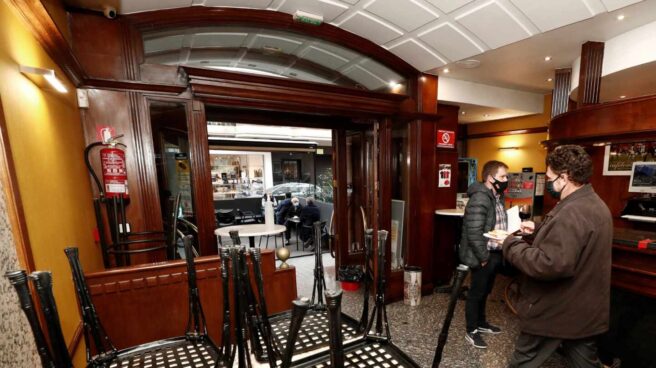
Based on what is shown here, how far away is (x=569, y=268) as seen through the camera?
1312mm

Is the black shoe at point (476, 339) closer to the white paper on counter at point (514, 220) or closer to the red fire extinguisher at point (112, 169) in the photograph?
the white paper on counter at point (514, 220)

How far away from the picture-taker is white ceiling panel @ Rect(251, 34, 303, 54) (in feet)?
8.66

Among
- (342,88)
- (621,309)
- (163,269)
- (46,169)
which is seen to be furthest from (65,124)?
(621,309)

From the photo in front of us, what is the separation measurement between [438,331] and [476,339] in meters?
0.34

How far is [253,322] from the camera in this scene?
124cm

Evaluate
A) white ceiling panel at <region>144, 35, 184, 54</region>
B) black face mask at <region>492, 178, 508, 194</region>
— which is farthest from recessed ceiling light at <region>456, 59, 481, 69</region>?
white ceiling panel at <region>144, 35, 184, 54</region>

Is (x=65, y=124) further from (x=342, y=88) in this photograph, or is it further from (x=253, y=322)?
(x=342, y=88)

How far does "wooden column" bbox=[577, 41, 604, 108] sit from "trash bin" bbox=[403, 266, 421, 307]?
99.3 inches

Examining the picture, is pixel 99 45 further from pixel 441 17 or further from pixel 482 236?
pixel 482 236

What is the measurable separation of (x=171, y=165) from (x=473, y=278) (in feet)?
9.49

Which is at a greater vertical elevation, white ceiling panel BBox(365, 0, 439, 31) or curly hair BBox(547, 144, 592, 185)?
white ceiling panel BBox(365, 0, 439, 31)

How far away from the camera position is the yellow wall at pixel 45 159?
3.72 ft

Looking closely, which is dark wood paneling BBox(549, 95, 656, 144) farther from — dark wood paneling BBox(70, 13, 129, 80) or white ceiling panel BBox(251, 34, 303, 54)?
dark wood paneling BBox(70, 13, 129, 80)

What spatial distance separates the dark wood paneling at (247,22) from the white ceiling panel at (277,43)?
0.40 ft
